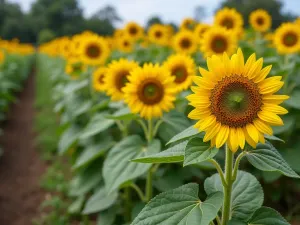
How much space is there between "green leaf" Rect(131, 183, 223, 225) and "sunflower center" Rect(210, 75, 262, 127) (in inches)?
12.6

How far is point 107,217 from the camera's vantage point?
326cm

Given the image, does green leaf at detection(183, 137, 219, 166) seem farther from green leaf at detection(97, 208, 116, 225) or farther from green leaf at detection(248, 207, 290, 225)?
green leaf at detection(97, 208, 116, 225)

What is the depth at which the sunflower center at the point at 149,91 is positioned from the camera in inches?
107

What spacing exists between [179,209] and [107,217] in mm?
1645

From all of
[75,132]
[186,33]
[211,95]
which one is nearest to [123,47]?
[186,33]

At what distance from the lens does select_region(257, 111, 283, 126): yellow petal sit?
1.61 m

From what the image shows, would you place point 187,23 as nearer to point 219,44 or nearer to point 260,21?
point 260,21

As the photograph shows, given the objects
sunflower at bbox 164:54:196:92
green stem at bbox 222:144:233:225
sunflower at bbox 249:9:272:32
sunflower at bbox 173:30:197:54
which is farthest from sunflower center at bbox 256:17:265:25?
Answer: green stem at bbox 222:144:233:225

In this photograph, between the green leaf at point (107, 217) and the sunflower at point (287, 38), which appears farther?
the sunflower at point (287, 38)

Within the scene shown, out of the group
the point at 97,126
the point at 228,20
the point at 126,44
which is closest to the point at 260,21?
the point at 228,20

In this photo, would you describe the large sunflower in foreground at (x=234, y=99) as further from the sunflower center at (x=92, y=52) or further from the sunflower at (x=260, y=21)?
the sunflower at (x=260, y=21)

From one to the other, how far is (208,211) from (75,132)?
2.65 meters

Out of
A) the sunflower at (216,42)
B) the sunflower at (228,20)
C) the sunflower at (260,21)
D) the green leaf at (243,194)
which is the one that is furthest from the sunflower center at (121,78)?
the sunflower at (260,21)

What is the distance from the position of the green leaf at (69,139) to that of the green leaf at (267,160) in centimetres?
233
